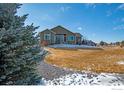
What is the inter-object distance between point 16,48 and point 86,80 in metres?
0.94

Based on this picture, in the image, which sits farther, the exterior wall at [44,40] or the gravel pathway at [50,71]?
the gravel pathway at [50,71]

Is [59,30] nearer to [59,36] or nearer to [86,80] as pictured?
[59,36]

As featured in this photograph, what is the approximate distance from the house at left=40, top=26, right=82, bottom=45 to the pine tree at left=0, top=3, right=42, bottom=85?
0.74 ft

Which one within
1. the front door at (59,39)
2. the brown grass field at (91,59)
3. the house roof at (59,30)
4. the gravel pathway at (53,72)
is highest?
the house roof at (59,30)

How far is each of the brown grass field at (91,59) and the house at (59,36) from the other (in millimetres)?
129

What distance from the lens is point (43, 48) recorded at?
2504mm

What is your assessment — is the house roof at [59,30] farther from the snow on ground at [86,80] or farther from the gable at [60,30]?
the snow on ground at [86,80]

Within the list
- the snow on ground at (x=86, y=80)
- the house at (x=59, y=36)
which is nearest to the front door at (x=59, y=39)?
the house at (x=59, y=36)

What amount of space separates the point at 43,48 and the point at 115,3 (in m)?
0.93

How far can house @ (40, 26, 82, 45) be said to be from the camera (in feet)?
8.29

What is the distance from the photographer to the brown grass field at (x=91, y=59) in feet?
8.71

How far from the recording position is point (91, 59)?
2688 millimetres

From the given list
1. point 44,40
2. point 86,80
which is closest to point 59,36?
point 44,40
